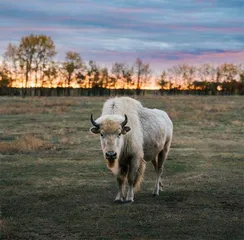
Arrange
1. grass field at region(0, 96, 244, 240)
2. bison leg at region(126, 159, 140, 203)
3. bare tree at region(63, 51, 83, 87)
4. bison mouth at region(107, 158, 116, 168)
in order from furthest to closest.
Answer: bare tree at region(63, 51, 83, 87) → bison leg at region(126, 159, 140, 203) → bison mouth at region(107, 158, 116, 168) → grass field at region(0, 96, 244, 240)

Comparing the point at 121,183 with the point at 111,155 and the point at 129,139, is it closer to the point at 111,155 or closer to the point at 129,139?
the point at 129,139

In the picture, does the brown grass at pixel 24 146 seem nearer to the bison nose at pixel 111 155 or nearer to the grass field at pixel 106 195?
the grass field at pixel 106 195

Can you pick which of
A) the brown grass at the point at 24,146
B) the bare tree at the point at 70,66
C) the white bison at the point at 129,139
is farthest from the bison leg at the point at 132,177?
the bare tree at the point at 70,66

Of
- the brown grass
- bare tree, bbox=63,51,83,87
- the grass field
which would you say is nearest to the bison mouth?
the grass field

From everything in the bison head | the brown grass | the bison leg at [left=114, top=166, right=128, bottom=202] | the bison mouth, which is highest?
the bison head

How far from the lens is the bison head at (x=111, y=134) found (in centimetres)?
834

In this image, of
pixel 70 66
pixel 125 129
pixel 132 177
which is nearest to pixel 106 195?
pixel 132 177

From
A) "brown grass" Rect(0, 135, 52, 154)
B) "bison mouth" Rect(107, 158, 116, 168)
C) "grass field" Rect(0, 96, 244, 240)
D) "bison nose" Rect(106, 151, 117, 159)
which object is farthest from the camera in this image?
"brown grass" Rect(0, 135, 52, 154)

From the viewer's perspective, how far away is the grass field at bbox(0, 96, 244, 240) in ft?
24.9

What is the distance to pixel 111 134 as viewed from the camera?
8.50m

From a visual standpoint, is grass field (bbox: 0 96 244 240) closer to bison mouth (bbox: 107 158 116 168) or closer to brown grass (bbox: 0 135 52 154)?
brown grass (bbox: 0 135 52 154)

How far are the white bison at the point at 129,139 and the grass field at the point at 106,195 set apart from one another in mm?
657

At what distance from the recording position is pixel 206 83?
13050 centimetres

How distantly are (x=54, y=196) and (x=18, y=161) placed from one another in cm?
498
